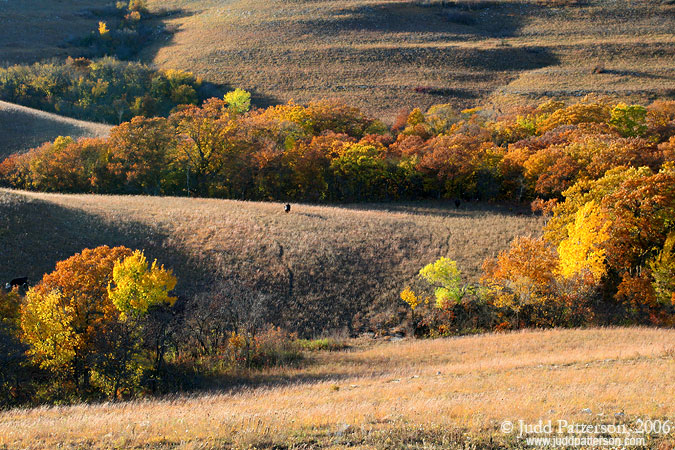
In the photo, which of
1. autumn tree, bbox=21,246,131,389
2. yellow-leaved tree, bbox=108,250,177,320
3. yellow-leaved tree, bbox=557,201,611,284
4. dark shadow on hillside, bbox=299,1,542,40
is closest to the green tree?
dark shadow on hillside, bbox=299,1,542,40

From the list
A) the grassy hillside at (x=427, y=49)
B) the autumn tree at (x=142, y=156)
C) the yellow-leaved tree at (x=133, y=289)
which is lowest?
the yellow-leaved tree at (x=133, y=289)

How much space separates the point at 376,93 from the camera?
99.8m

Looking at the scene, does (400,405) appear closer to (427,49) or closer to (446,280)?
(446,280)

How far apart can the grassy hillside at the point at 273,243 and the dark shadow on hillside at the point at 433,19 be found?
9401 centimetres

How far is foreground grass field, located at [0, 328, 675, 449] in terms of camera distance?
10.5 metres

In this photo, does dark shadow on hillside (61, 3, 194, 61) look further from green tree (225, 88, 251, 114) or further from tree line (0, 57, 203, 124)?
green tree (225, 88, 251, 114)

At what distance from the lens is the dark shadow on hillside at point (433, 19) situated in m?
128

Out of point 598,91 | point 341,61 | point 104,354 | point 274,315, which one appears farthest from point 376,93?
point 104,354

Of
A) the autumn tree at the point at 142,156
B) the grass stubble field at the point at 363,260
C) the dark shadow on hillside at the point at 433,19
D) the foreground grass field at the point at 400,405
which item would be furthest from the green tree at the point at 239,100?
the foreground grass field at the point at 400,405

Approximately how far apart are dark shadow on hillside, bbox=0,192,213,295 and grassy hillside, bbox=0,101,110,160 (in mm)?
40037

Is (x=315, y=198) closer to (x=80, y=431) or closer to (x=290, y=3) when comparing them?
(x=80, y=431)

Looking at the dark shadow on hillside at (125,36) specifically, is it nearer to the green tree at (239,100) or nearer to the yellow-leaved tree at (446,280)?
the green tree at (239,100)

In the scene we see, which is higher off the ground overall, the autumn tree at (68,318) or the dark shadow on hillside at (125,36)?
the dark shadow on hillside at (125,36)

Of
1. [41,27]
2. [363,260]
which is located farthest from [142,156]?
[41,27]
